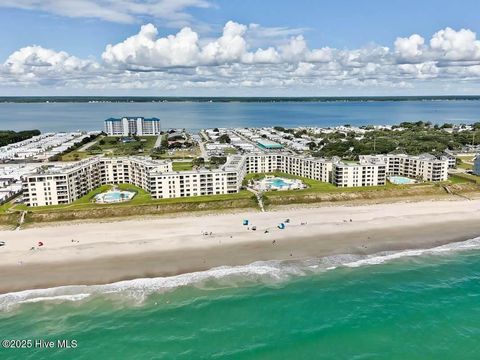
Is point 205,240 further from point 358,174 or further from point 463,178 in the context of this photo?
point 463,178

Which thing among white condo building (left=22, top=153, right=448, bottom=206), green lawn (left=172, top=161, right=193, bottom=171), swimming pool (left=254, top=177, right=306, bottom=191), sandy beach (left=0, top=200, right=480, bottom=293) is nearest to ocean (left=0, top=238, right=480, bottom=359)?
sandy beach (left=0, top=200, right=480, bottom=293)

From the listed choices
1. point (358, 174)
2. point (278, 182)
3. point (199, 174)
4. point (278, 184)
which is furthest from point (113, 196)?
point (358, 174)

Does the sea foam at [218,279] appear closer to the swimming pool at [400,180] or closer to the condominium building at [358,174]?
the condominium building at [358,174]

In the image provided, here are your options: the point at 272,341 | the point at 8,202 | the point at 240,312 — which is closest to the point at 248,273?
the point at 240,312

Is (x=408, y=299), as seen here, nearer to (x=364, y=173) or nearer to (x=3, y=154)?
(x=364, y=173)

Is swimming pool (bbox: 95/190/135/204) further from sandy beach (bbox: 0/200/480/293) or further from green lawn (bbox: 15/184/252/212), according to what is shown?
sandy beach (bbox: 0/200/480/293)

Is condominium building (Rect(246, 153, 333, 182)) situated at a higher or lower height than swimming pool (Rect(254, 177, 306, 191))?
higher
